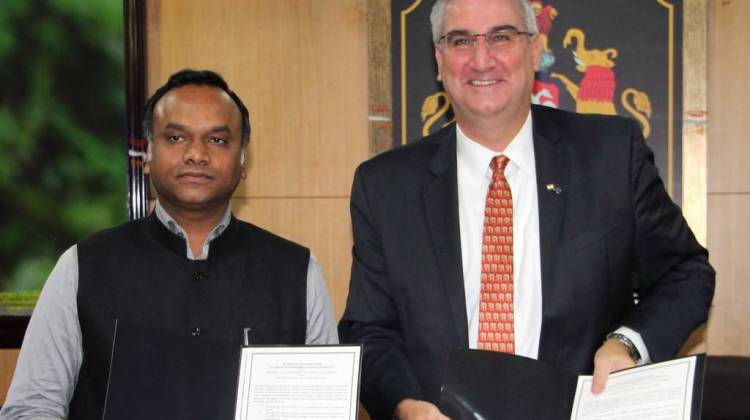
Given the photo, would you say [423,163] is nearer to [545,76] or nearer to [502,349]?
[502,349]

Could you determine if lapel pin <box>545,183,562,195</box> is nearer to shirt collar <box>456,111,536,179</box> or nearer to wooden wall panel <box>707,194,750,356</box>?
shirt collar <box>456,111,536,179</box>

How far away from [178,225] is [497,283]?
0.89 meters

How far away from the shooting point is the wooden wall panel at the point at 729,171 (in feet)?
10.9

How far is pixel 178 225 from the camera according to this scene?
7.27 feet

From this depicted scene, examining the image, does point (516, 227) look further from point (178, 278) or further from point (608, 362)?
point (178, 278)

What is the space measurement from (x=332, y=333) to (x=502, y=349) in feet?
2.02

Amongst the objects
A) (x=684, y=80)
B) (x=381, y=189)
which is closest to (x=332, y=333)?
(x=381, y=189)

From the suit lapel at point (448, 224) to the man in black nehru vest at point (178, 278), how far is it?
20.0 inches

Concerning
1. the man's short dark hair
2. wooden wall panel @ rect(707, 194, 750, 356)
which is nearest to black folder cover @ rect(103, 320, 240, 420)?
the man's short dark hair

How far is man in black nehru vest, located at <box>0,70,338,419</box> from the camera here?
207 centimetres

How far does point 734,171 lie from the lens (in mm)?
3312

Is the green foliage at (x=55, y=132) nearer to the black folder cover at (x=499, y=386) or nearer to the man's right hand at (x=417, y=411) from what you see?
the man's right hand at (x=417, y=411)

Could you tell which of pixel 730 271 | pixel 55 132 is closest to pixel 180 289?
pixel 55 132

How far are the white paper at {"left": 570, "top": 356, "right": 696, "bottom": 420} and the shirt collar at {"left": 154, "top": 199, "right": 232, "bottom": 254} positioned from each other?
112cm
